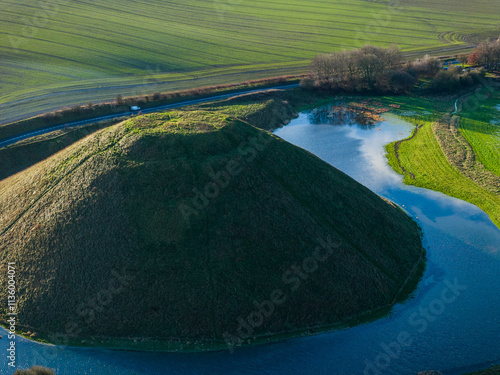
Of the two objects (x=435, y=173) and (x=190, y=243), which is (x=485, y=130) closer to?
(x=435, y=173)

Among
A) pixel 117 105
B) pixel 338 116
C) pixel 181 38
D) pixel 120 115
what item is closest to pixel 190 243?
pixel 120 115

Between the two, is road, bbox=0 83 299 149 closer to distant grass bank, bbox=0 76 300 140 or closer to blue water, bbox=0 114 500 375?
distant grass bank, bbox=0 76 300 140

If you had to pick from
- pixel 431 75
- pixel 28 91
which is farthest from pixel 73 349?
pixel 431 75

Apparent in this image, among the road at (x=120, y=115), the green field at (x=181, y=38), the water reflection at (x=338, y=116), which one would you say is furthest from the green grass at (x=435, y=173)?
the green field at (x=181, y=38)

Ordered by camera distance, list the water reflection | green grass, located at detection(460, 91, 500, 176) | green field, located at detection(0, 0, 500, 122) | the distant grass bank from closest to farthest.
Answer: green grass, located at detection(460, 91, 500, 176) < the distant grass bank < the water reflection < green field, located at detection(0, 0, 500, 122)

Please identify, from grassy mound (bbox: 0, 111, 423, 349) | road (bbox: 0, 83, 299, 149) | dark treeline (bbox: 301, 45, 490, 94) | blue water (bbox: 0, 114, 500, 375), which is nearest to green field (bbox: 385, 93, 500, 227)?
blue water (bbox: 0, 114, 500, 375)

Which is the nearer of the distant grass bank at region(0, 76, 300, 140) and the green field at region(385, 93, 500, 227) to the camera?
the green field at region(385, 93, 500, 227)

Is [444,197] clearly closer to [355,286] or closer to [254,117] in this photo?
[355,286]
